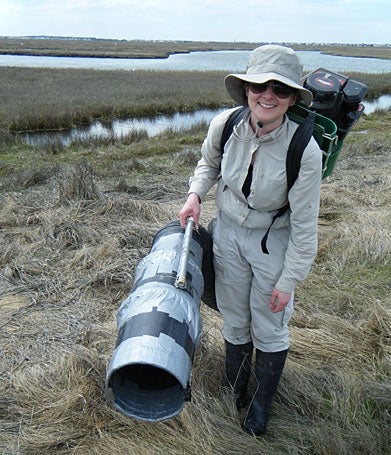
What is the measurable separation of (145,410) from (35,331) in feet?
5.34

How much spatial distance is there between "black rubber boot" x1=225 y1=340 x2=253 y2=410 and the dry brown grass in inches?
4.2

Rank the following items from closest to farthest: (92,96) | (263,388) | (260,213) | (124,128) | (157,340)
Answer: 1. (157,340)
2. (260,213)
3. (263,388)
4. (124,128)
5. (92,96)

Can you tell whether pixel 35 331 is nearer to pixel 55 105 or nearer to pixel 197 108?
pixel 55 105

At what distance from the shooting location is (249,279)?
82.9 inches

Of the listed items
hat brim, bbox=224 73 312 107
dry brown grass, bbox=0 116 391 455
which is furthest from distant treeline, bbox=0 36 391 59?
hat brim, bbox=224 73 312 107

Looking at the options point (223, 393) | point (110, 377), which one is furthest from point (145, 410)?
point (223, 393)

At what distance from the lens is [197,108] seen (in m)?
19.5

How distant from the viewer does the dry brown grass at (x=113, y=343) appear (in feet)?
6.98

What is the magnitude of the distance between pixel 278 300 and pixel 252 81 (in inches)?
38.8

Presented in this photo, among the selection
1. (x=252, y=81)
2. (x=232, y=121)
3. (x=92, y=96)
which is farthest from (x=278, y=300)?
(x=92, y=96)

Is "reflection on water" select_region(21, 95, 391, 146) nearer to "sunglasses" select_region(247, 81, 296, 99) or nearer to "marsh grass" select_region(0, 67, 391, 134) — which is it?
"marsh grass" select_region(0, 67, 391, 134)

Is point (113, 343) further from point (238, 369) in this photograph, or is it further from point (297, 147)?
point (297, 147)

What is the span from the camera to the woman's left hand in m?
1.94

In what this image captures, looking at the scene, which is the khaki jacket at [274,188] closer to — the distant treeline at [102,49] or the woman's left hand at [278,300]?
the woman's left hand at [278,300]
